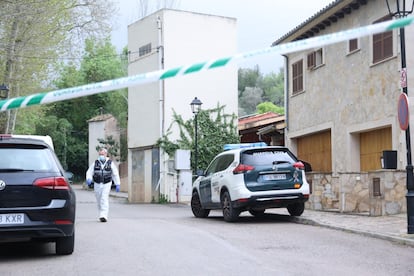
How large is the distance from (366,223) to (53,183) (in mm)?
7031

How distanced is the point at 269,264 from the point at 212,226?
534 centimetres


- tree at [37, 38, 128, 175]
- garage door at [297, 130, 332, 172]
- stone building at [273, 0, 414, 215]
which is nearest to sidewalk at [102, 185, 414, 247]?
stone building at [273, 0, 414, 215]

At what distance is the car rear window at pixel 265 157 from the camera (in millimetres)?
13938

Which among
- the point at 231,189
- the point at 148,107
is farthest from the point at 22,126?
the point at 231,189

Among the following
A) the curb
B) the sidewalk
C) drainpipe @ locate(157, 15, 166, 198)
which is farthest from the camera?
drainpipe @ locate(157, 15, 166, 198)

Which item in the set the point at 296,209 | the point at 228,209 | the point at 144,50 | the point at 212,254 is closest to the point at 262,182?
the point at 228,209

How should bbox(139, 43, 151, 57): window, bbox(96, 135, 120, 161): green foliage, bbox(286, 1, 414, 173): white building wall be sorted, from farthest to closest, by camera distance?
bbox(96, 135, 120, 161): green foliage → bbox(139, 43, 151, 57): window → bbox(286, 1, 414, 173): white building wall

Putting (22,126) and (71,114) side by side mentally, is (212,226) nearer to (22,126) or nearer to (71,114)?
(22,126)

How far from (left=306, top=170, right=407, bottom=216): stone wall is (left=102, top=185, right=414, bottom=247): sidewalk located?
301mm

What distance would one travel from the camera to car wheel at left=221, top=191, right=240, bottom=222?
550 inches

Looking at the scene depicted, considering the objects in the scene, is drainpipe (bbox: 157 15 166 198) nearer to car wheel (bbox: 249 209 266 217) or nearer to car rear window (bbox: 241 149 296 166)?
car wheel (bbox: 249 209 266 217)

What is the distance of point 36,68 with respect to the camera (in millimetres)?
27719

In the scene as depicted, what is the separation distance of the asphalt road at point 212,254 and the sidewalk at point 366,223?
223 millimetres

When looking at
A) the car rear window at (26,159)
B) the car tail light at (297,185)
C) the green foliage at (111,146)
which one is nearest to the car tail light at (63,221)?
the car rear window at (26,159)
